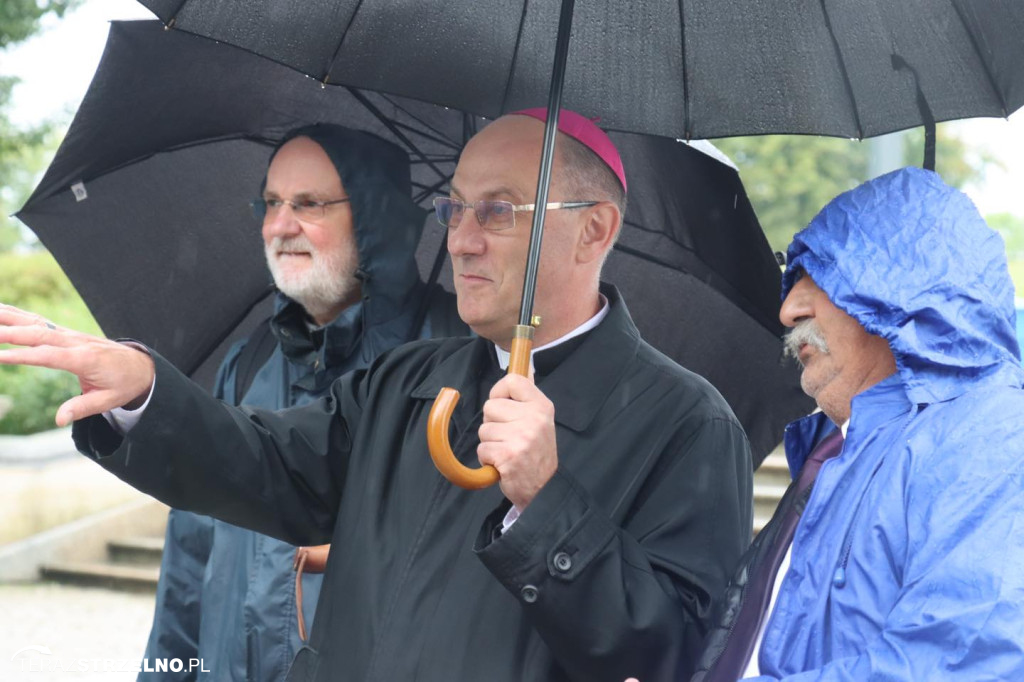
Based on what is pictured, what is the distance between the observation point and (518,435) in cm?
225

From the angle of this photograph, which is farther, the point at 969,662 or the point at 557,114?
the point at 557,114

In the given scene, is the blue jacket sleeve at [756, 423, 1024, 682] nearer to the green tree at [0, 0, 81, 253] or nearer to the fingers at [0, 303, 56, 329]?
the fingers at [0, 303, 56, 329]

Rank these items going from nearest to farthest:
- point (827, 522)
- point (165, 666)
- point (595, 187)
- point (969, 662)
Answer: point (969, 662) < point (827, 522) < point (595, 187) < point (165, 666)

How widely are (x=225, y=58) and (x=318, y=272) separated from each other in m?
0.72

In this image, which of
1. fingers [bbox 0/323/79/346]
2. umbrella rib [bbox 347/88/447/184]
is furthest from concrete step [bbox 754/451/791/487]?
fingers [bbox 0/323/79/346]

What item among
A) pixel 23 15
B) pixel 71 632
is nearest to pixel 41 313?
pixel 23 15

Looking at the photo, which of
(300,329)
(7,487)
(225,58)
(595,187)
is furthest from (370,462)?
(7,487)

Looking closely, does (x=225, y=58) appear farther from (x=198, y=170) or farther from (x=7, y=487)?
(x=7, y=487)

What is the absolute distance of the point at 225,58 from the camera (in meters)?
3.96

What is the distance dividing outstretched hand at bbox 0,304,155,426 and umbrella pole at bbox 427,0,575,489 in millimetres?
587

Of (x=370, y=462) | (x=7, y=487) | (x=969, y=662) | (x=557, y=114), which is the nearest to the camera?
(x=969, y=662)

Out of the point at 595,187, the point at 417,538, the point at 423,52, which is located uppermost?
the point at 423,52

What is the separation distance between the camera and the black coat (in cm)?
234

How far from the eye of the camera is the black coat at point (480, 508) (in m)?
2.34
